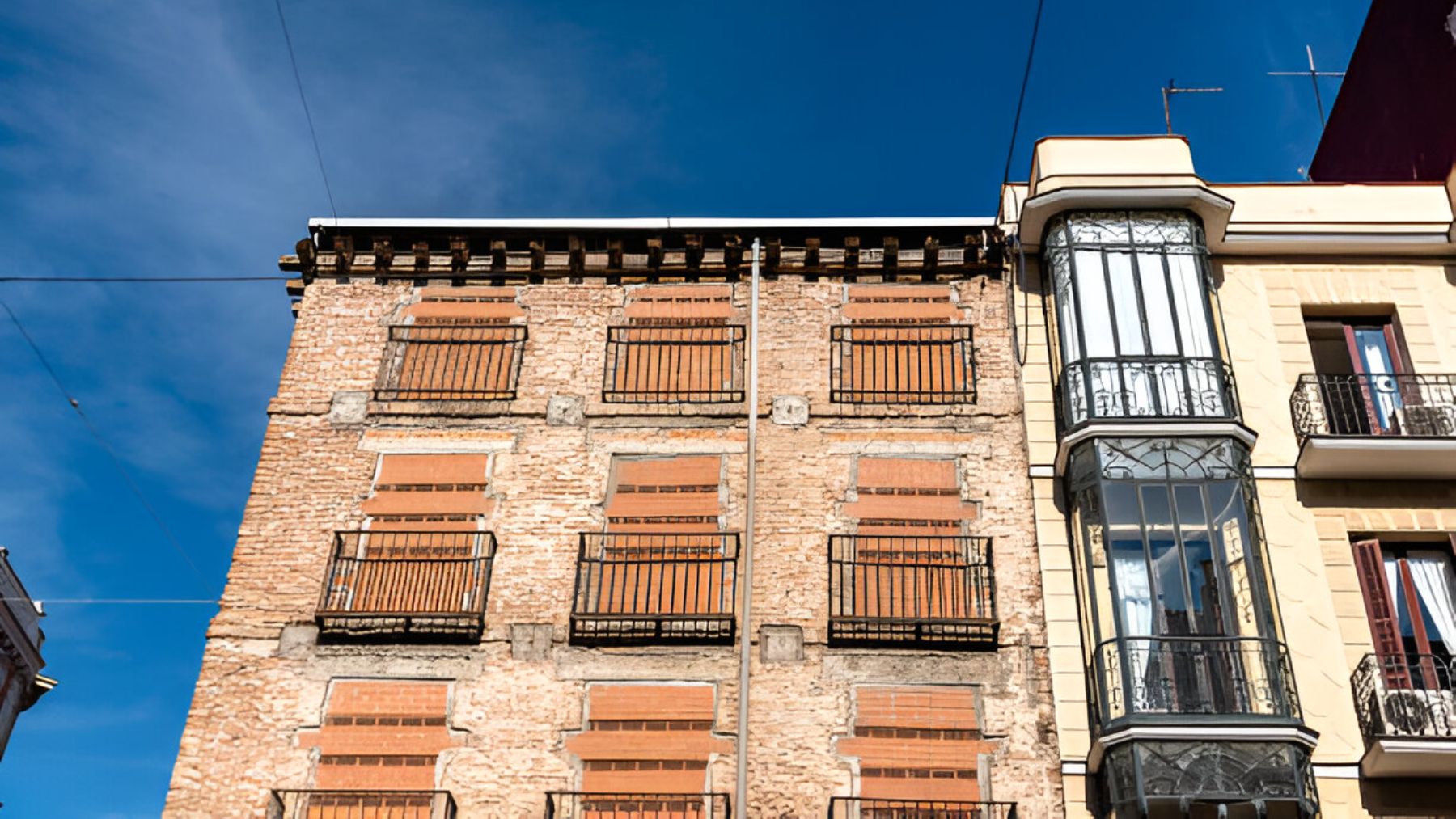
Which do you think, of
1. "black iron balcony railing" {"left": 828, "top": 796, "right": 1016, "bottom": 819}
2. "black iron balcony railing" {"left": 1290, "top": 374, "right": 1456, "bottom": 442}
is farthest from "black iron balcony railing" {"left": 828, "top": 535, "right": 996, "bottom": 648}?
"black iron balcony railing" {"left": 1290, "top": 374, "right": 1456, "bottom": 442}

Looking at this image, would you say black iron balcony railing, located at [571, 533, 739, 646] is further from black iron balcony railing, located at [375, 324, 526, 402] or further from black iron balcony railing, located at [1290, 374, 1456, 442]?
black iron balcony railing, located at [1290, 374, 1456, 442]

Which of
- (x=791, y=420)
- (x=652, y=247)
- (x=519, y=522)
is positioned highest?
(x=652, y=247)

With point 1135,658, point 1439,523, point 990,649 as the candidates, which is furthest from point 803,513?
point 1439,523

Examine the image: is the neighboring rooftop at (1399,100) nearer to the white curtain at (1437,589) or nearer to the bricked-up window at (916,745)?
the white curtain at (1437,589)

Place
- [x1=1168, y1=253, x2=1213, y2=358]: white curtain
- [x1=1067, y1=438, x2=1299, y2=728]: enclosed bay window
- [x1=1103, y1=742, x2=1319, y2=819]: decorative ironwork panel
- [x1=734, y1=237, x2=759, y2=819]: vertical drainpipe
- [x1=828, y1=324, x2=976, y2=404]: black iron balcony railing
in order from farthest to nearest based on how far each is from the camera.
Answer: [x1=828, y1=324, x2=976, y2=404]: black iron balcony railing → [x1=1168, y1=253, x2=1213, y2=358]: white curtain → [x1=734, y1=237, x2=759, y2=819]: vertical drainpipe → [x1=1067, y1=438, x2=1299, y2=728]: enclosed bay window → [x1=1103, y1=742, x2=1319, y2=819]: decorative ironwork panel

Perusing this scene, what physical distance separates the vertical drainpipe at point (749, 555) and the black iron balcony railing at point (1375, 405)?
619 centimetres

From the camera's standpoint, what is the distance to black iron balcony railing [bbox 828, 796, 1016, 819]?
42.9 feet

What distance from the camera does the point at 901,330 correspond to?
16906 mm

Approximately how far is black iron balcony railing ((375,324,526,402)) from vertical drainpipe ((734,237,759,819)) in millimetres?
2915

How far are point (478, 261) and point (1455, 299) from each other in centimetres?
1235

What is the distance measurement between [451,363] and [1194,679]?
30.8 feet

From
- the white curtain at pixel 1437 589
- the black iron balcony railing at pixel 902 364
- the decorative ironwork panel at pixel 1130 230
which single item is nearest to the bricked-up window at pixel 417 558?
the black iron balcony railing at pixel 902 364

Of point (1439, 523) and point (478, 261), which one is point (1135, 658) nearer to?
point (1439, 523)

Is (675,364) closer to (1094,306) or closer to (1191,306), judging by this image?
(1094,306)
